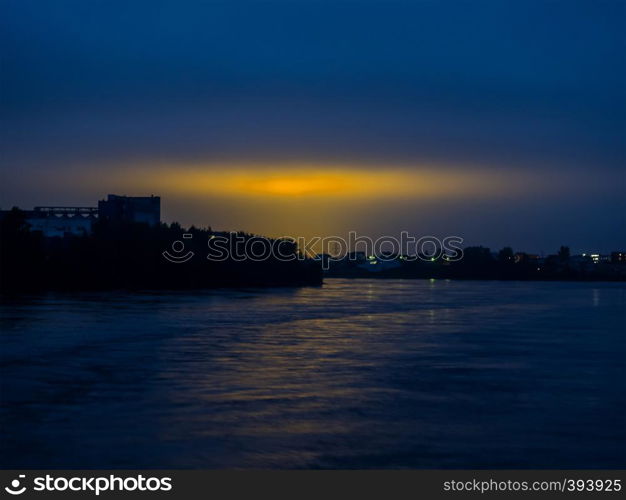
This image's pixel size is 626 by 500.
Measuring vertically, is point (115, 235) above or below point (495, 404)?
above

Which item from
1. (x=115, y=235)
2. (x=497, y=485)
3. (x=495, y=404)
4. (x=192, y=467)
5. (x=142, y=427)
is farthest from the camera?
(x=115, y=235)

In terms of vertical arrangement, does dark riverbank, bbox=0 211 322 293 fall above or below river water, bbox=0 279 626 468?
above

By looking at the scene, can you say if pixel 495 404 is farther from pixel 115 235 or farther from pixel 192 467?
pixel 115 235

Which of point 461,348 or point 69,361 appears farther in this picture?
point 461,348

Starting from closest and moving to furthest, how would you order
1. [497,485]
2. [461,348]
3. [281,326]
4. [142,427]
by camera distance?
[497,485] → [142,427] → [461,348] → [281,326]

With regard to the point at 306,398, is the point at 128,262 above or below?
above

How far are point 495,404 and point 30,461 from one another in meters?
6.14

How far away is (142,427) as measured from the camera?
1003 cm

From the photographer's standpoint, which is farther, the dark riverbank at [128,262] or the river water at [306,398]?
the dark riverbank at [128,262]

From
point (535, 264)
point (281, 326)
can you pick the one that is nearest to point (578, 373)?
point (281, 326)

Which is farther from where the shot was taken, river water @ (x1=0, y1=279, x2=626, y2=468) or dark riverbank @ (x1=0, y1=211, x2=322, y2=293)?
dark riverbank @ (x1=0, y1=211, x2=322, y2=293)

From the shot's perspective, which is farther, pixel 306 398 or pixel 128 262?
pixel 128 262

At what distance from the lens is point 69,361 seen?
16.4 m

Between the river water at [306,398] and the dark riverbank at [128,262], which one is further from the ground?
the dark riverbank at [128,262]
